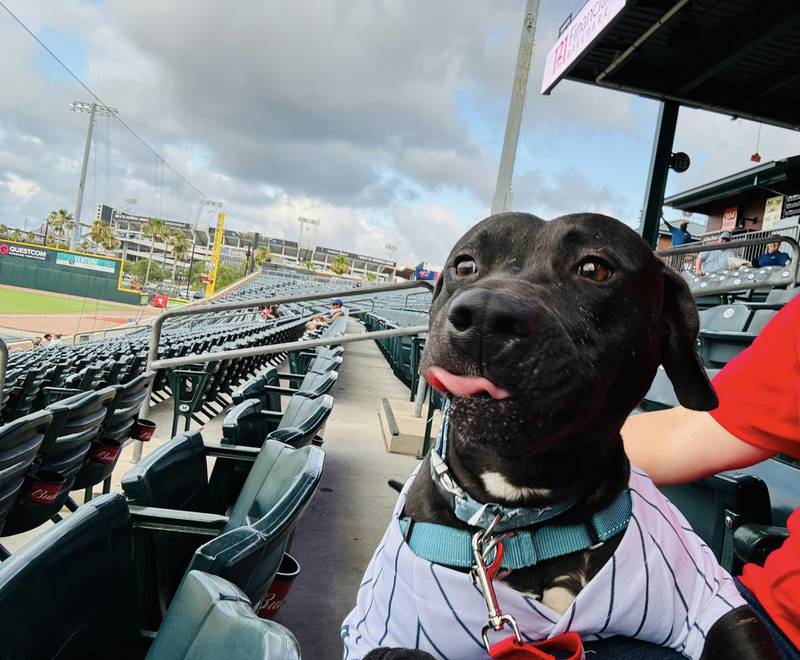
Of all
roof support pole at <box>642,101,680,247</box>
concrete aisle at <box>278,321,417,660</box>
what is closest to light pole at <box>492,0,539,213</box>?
roof support pole at <box>642,101,680,247</box>

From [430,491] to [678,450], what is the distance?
0.69 m

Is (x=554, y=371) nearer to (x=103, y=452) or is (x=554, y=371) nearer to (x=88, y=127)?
(x=103, y=452)

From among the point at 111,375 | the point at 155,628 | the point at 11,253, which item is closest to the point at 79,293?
the point at 11,253

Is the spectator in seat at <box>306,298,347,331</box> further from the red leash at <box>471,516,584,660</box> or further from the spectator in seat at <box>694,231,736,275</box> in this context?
the red leash at <box>471,516,584,660</box>

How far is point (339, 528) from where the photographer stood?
11.4ft

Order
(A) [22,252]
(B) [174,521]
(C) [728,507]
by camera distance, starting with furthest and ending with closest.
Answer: (A) [22,252] → (B) [174,521] → (C) [728,507]

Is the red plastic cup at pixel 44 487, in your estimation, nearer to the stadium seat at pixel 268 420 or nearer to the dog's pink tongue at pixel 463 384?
the stadium seat at pixel 268 420

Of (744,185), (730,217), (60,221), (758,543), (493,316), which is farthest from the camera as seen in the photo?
(60,221)

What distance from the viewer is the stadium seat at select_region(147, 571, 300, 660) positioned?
802mm

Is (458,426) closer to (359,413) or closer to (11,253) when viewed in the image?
(359,413)

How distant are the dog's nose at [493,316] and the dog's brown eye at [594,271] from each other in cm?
24

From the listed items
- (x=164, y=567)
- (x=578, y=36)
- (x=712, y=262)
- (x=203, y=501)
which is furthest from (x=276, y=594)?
(x=712, y=262)

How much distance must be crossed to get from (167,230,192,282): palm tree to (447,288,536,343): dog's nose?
81357 millimetres

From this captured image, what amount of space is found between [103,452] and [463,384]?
294 centimetres
